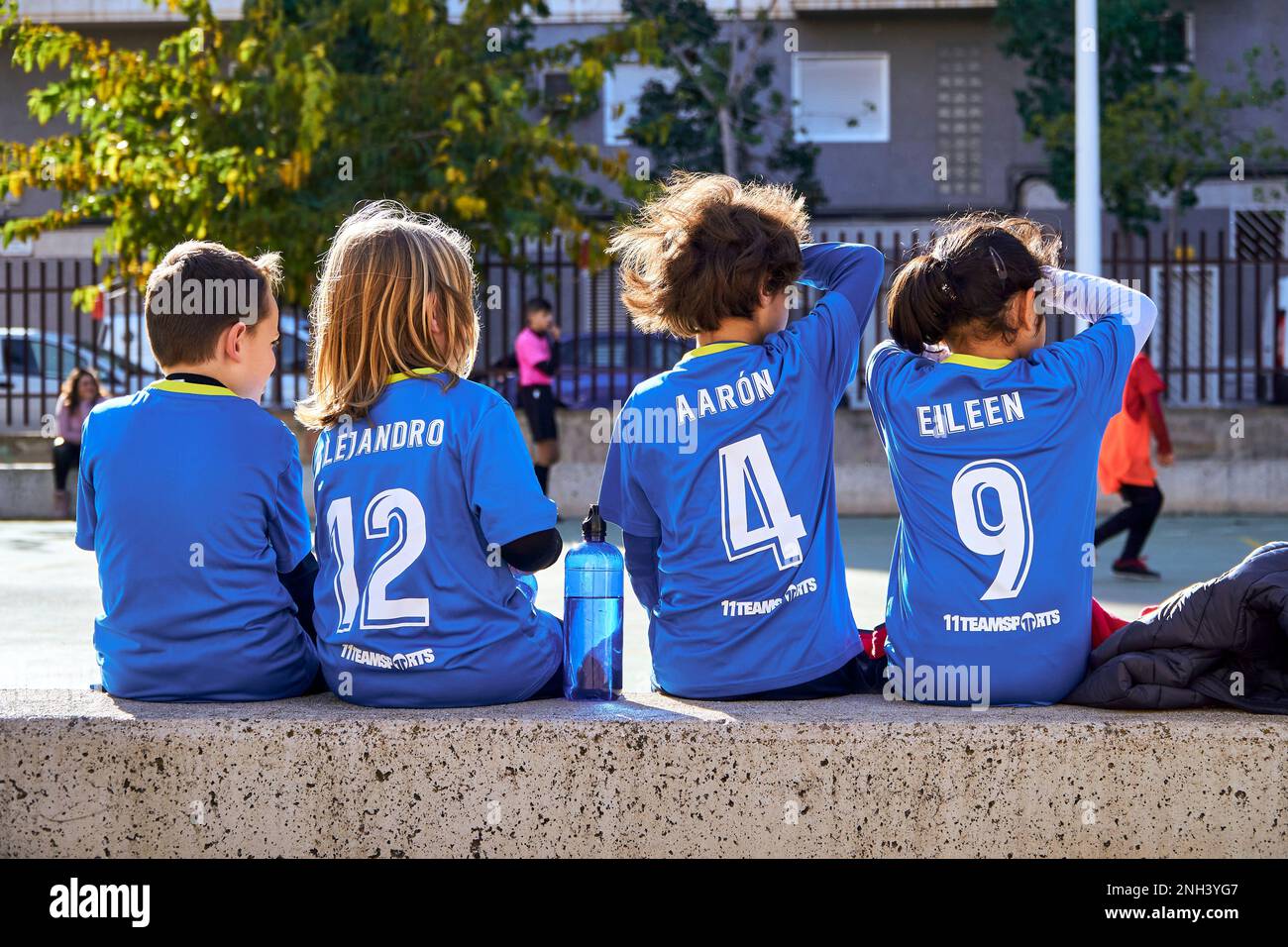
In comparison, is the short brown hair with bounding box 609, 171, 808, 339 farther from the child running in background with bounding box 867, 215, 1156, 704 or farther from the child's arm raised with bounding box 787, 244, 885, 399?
the child running in background with bounding box 867, 215, 1156, 704

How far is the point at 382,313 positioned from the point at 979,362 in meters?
1.28

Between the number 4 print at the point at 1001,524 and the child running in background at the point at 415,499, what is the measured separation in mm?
868

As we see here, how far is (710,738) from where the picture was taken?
3.23 meters

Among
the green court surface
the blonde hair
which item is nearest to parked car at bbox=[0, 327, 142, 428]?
the green court surface

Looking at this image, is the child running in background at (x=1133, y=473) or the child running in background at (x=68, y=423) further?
the child running in background at (x=68, y=423)

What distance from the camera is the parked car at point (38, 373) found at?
15789 millimetres

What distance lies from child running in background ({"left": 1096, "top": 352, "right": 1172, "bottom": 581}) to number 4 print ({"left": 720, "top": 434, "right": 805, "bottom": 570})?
22.5ft

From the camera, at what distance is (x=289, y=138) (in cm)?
1420

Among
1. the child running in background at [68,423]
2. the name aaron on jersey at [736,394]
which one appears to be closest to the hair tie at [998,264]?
the name aaron on jersey at [736,394]

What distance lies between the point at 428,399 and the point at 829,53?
23923 mm

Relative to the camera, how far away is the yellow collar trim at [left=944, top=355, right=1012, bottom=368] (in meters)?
3.50

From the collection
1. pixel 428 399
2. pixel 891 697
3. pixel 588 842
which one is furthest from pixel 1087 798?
pixel 428 399

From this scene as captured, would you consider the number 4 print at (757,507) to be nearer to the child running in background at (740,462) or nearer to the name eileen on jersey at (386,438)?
the child running in background at (740,462)
